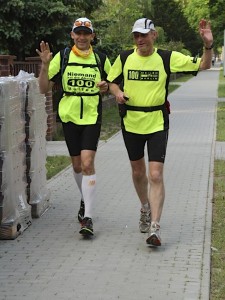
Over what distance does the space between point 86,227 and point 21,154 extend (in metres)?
0.99

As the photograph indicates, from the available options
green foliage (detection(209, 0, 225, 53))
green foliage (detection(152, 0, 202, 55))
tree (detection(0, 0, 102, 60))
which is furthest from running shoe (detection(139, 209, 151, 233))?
green foliage (detection(152, 0, 202, 55))

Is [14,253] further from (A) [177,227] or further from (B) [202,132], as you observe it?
(B) [202,132]

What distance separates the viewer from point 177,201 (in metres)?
7.69

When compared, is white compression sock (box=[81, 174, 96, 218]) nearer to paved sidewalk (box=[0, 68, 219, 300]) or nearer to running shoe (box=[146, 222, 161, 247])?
paved sidewalk (box=[0, 68, 219, 300])

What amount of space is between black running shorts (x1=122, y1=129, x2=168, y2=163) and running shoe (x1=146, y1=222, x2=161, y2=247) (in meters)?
0.58

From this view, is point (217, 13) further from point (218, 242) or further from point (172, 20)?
point (172, 20)

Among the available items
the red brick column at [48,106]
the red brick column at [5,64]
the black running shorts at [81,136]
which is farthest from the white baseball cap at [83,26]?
the red brick column at [48,106]

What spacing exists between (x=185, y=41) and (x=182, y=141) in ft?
222

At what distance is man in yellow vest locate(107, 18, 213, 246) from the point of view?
18.6 ft

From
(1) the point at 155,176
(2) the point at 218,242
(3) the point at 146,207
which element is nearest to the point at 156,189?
(1) the point at 155,176

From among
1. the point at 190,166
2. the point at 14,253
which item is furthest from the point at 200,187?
the point at 14,253

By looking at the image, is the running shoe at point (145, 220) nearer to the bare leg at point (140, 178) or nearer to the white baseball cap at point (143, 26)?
the bare leg at point (140, 178)

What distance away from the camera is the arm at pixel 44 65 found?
232 inches

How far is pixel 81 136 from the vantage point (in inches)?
244
